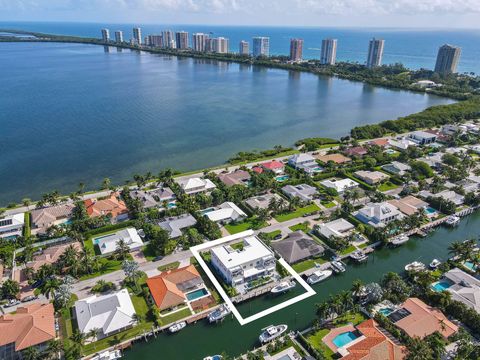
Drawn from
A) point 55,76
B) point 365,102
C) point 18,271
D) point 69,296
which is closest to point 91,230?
point 18,271

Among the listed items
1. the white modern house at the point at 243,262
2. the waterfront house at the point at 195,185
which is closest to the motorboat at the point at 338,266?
the white modern house at the point at 243,262

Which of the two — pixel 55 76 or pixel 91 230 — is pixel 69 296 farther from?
pixel 55 76

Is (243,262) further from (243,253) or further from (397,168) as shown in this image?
(397,168)

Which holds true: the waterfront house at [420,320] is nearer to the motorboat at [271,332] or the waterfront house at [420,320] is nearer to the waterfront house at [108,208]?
the motorboat at [271,332]

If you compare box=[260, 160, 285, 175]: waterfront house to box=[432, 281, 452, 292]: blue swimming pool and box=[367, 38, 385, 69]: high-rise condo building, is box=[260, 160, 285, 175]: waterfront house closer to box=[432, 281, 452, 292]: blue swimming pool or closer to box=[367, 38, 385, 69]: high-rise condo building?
box=[432, 281, 452, 292]: blue swimming pool

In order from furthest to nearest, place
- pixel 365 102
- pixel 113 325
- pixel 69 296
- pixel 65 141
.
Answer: pixel 365 102
pixel 65 141
pixel 69 296
pixel 113 325

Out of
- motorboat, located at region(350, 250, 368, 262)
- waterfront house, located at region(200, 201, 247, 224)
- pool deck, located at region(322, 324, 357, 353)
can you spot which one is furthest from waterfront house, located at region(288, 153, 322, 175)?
pool deck, located at region(322, 324, 357, 353)
